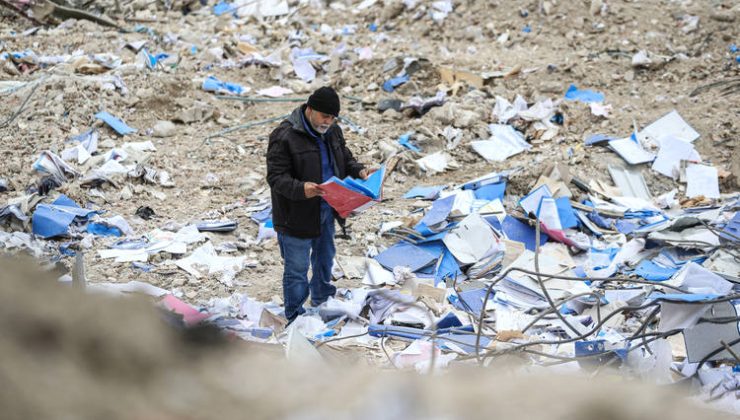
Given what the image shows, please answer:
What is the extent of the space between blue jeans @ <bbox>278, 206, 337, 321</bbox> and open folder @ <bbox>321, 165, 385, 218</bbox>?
0.27m

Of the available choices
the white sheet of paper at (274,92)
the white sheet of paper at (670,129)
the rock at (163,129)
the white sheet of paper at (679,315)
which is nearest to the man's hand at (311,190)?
the white sheet of paper at (679,315)

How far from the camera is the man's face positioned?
16.4 ft

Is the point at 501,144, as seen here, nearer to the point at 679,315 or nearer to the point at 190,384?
the point at 679,315

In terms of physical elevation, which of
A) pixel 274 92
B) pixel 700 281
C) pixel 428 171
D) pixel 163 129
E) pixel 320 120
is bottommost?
pixel 274 92

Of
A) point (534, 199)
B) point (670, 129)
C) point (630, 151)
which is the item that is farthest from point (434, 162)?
point (670, 129)

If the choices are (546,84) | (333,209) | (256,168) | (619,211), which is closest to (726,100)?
(546,84)

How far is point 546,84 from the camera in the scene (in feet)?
35.9

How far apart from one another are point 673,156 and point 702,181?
52cm

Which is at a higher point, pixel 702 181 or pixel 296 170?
pixel 296 170

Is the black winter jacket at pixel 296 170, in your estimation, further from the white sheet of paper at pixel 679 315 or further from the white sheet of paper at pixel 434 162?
the white sheet of paper at pixel 434 162

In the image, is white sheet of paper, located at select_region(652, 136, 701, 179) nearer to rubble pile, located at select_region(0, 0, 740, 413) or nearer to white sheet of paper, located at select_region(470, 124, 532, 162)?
rubble pile, located at select_region(0, 0, 740, 413)

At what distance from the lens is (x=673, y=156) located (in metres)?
8.77

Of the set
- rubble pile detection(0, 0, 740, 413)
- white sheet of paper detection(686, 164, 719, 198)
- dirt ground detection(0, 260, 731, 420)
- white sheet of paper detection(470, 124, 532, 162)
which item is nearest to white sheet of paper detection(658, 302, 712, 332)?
rubble pile detection(0, 0, 740, 413)

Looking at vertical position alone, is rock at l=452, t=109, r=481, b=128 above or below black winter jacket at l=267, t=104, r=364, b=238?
below
